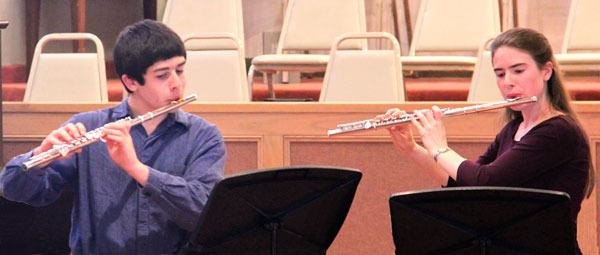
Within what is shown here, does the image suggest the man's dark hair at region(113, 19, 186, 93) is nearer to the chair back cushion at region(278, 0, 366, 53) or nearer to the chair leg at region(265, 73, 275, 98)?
the chair leg at region(265, 73, 275, 98)

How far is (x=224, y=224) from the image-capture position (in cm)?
251

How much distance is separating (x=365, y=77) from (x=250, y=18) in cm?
267

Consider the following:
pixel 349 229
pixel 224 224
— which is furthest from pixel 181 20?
pixel 224 224

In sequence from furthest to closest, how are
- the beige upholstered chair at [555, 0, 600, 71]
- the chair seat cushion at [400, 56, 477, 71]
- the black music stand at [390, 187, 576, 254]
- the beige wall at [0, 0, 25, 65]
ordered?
→ the beige wall at [0, 0, 25, 65] → the beige upholstered chair at [555, 0, 600, 71] → the chair seat cushion at [400, 56, 477, 71] → the black music stand at [390, 187, 576, 254]

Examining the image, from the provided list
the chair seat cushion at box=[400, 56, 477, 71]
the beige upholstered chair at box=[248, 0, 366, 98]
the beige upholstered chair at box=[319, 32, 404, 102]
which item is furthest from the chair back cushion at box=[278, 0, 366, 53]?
the beige upholstered chair at box=[319, 32, 404, 102]

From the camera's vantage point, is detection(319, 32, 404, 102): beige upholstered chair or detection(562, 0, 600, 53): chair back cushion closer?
detection(319, 32, 404, 102): beige upholstered chair

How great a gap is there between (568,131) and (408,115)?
0.44 m

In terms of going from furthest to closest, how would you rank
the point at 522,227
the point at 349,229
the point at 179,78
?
the point at 349,229, the point at 179,78, the point at 522,227

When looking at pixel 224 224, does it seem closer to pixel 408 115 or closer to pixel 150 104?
pixel 150 104

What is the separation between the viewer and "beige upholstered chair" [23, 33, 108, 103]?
468 cm

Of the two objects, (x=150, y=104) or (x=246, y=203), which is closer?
(x=246, y=203)

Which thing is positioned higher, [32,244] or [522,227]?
[522,227]

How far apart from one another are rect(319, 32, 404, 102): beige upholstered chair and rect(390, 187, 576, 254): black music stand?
212cm

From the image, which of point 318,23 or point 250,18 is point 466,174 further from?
point 250,18
